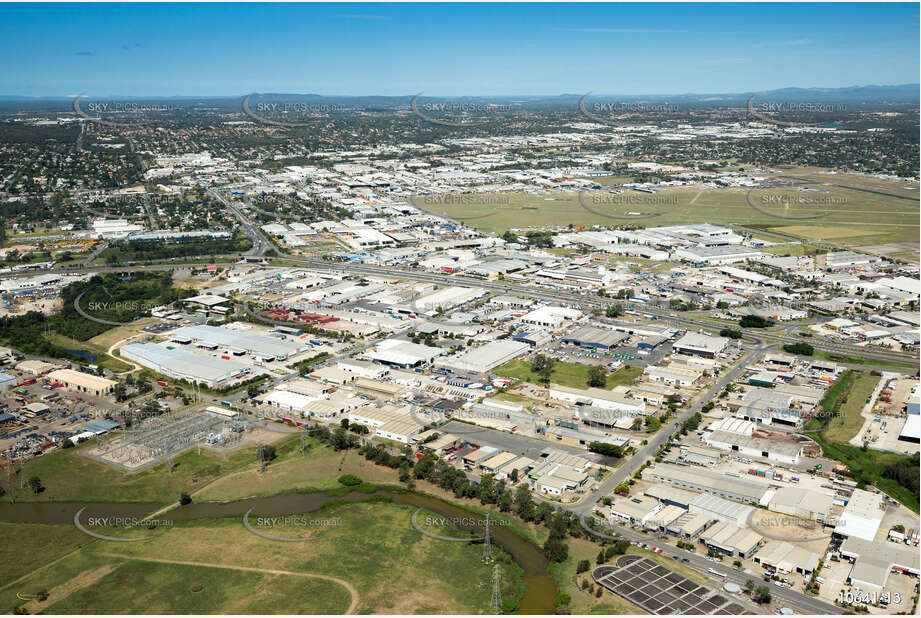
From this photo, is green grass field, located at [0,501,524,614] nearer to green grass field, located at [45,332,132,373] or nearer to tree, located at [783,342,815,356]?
green grass field, located at [45,332,132,373]

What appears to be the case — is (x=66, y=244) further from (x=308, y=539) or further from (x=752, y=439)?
(x=752, y=439)

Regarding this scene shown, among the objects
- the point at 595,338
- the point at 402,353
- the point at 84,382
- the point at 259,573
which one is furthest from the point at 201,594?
the point at 595,338

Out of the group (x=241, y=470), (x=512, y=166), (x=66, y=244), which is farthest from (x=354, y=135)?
(x=241, y=470)

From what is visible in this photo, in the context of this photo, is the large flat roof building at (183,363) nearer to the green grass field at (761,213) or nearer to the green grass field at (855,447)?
the green grass field at (855,447)

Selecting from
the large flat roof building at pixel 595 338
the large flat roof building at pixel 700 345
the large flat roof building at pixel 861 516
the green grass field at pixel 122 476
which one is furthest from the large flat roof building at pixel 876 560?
the green grass field at pixel 122 476

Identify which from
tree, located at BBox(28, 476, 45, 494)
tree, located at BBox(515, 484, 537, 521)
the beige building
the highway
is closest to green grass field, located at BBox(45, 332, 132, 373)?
the beige building

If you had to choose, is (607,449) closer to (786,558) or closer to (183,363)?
(786,558)
